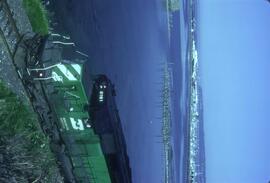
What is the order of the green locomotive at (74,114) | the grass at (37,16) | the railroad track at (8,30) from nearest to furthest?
1. the railroad track at (8,30)
2. the green locomotive at (74,114)
3. the grass at (37,16)

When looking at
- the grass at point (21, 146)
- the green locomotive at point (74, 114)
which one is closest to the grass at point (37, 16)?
the green locomotive at point (74, 114)

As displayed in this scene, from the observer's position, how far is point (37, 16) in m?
5.40

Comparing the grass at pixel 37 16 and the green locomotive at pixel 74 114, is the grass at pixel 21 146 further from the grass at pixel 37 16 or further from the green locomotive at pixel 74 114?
the grass at pixel 37 16

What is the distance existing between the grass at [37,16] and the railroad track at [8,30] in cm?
50

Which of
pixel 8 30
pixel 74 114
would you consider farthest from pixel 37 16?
pixel 74 114

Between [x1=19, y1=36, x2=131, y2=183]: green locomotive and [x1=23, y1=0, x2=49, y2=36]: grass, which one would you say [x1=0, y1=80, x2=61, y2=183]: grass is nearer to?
[x1=19, y1=36, x2=131, y2=183]: green locomotive

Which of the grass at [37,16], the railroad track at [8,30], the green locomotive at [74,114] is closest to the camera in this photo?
the railroad track at [8,30]

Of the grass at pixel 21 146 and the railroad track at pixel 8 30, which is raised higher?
the railroad track at pixel 8 30

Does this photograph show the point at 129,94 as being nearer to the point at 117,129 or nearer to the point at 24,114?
the point at 117,129

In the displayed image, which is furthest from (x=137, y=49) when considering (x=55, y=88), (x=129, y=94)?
(x=55, y=88)

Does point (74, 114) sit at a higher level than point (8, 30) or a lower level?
lower

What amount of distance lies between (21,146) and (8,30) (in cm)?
128

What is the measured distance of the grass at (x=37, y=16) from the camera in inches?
208

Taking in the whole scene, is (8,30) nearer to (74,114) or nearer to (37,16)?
(37,16)
